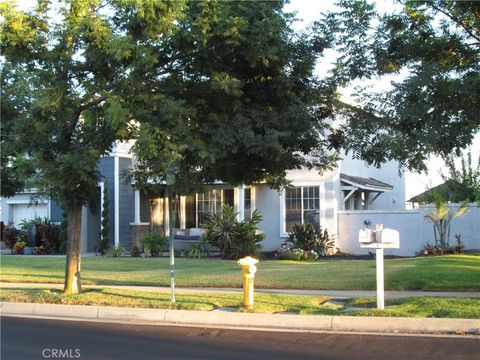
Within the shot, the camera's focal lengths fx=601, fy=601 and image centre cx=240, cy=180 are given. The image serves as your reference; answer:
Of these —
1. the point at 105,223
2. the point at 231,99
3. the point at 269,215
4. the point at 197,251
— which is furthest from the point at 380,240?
the point at 105,223

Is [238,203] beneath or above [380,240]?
above

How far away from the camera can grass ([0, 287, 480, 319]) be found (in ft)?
32.4

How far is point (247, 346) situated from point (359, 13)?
664cm

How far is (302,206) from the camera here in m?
23.1

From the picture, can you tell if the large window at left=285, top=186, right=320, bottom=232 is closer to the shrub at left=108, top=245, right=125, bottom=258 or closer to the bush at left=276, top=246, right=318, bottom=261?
the bush at left=276, top=246, right=318, bottom=261

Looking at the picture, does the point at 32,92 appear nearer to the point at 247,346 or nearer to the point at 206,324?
the point at 206,324

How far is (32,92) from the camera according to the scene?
1089cm

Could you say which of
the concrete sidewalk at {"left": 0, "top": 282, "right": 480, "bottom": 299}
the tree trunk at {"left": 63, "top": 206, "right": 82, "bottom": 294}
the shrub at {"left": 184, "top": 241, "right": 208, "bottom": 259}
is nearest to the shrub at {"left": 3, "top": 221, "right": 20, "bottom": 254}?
the shrub at {"left": 184, "top": 241, "right": 208, "bottom": 259}

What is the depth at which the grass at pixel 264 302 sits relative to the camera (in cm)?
987

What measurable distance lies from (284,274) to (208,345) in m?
6.99

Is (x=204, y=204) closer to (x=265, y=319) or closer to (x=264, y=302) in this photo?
(x=264, y=302)

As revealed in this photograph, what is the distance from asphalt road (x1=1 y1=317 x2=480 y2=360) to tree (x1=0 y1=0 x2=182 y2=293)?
118 inches

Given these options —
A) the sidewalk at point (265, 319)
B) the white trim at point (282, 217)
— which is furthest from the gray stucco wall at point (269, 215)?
the sidewalk at point (265, 319)

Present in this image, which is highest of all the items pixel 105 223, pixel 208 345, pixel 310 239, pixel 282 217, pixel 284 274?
pixel 282 217
